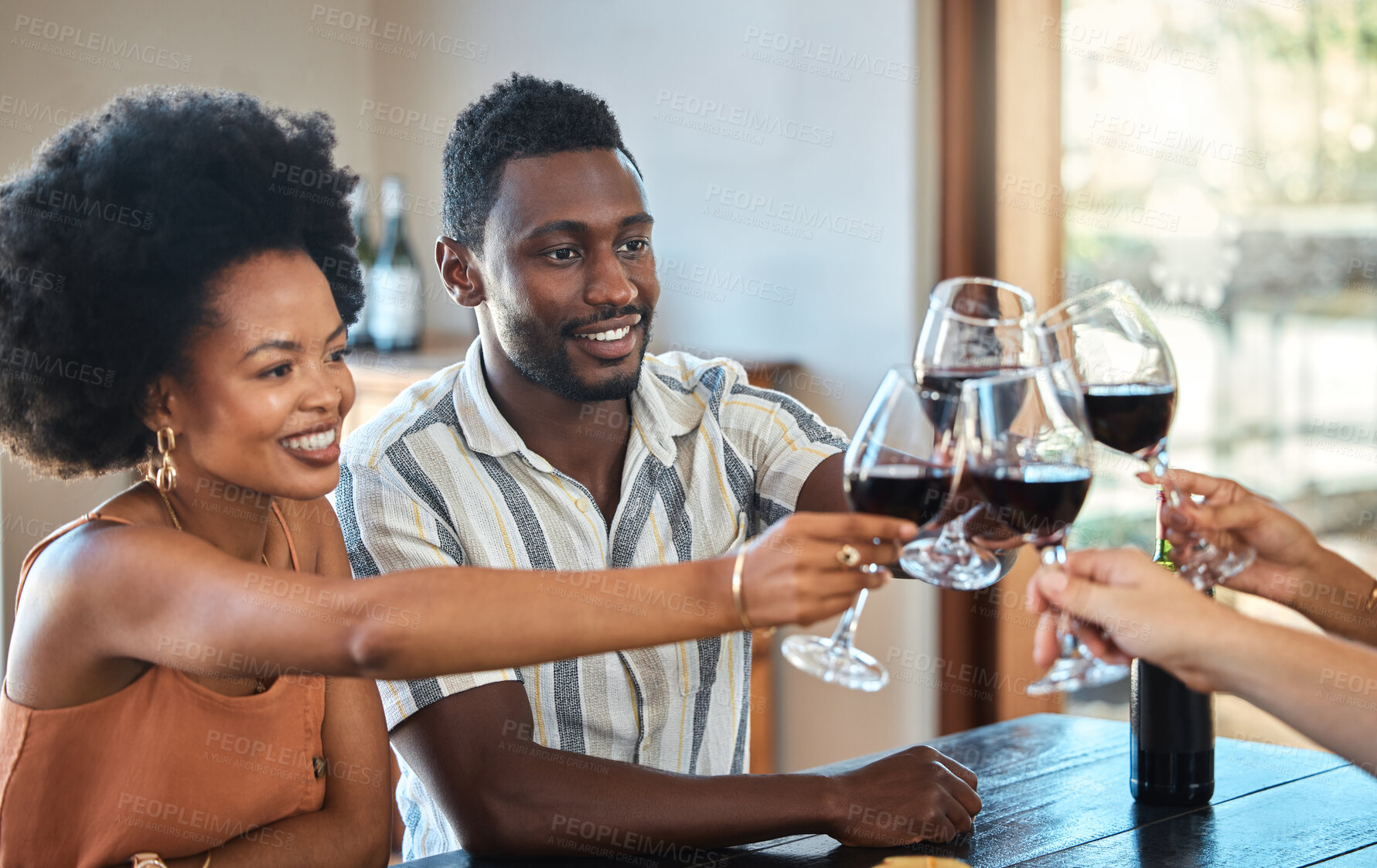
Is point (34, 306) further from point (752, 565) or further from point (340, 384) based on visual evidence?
point (752, 565)

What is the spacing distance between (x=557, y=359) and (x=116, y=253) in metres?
0.61

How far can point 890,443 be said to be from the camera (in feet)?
3.40

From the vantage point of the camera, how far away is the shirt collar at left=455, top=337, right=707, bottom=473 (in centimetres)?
166

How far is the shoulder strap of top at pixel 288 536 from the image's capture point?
1421 millimetres

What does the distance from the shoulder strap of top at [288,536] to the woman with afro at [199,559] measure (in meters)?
0.05

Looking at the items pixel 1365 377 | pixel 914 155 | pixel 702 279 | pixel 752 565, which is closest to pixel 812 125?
pixel 914 155

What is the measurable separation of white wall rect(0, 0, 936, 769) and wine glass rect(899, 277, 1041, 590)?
128 cm
